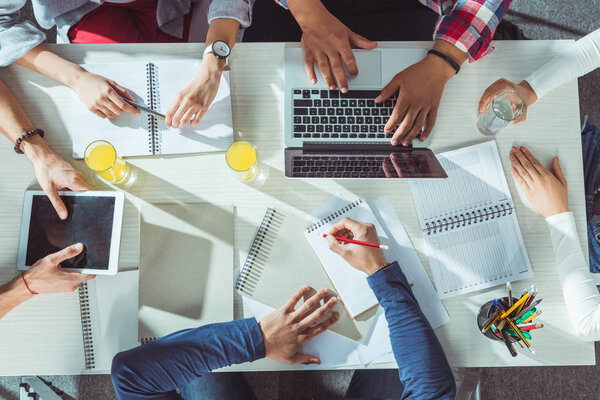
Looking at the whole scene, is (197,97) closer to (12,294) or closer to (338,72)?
(338,72)

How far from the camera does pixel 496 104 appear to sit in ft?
3.21

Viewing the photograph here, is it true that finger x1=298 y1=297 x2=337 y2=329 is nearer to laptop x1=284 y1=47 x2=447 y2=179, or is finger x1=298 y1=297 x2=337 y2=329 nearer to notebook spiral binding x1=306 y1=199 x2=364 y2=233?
notebook spiral binding x1=306 y1=199 x2=364 y2=233

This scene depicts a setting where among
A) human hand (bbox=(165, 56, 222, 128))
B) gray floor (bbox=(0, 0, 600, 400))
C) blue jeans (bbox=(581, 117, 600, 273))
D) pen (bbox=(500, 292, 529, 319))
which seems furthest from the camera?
Answer: gray floor (bbox=(0, 0, 600, 400))

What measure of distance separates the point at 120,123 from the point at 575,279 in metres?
1.17

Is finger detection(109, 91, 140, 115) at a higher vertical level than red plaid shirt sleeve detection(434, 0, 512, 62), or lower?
lower

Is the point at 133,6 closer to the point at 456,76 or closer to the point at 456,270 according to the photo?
the point at 456,76

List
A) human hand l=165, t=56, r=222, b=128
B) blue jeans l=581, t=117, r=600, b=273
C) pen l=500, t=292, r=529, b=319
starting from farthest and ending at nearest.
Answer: blue jeans l=581, t=117, r=600, b=273
human hand l=165, t=56, r=222, b=128
pen l=500, t=292, r=529, b=319

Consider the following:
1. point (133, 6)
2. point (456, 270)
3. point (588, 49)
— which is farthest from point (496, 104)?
point (133, 6)

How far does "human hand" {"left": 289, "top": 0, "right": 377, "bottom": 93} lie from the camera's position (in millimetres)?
1003

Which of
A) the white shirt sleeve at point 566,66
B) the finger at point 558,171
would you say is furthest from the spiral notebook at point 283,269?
the white shirt sleeve at point 566,66

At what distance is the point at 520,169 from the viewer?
1006 millimetres

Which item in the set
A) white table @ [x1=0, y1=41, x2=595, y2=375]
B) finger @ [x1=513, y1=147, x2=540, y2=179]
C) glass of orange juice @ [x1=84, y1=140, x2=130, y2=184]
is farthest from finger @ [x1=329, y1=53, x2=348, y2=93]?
glass of orange juice @ [x1=84, y1=140, x2=130, y2=184]

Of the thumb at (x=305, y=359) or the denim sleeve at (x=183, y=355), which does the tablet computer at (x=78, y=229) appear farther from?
the thumb at (x=305, y=359)

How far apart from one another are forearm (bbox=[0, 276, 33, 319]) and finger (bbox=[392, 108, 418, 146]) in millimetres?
952
